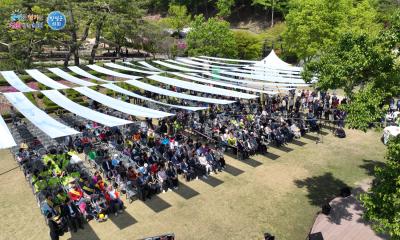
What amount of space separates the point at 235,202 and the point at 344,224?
349 cm

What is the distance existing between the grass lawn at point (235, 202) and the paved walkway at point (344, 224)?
0.46 metres

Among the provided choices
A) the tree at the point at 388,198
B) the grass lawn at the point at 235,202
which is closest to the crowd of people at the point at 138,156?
the grass lawn at the point at 235,202

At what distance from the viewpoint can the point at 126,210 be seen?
10820mm

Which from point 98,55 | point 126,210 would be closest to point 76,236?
point 126,210

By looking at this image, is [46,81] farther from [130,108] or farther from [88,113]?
[130,108]

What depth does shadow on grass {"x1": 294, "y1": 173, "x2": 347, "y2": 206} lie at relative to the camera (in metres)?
11.6

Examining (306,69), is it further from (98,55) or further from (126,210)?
(98,55)

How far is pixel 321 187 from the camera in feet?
40.8

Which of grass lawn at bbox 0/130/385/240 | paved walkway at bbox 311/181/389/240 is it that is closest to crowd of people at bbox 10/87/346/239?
grass lawn at bbox 0/130/385/240

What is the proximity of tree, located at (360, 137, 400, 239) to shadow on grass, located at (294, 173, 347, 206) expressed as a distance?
4979 millimetres

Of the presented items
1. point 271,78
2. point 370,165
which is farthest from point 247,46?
point 370,165

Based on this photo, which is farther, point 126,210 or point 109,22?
point 109,22

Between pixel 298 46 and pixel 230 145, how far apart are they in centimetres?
2016

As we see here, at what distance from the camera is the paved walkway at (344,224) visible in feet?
30.9
